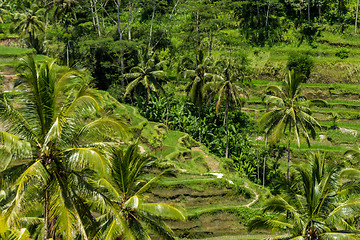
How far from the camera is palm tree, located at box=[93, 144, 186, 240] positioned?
10.7m

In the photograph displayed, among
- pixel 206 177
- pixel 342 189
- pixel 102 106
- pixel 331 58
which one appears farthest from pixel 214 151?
pixel 102 106

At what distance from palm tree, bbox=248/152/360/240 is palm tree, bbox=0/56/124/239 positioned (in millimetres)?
6203

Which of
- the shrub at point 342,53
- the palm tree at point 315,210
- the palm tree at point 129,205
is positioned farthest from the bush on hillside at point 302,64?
the palm tree at point 129,205

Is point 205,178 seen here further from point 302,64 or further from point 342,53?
point 342,53

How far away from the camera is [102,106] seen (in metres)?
10.4

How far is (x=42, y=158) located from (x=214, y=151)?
90.1 ft

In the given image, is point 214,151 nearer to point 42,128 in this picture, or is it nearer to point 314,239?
point 314,239

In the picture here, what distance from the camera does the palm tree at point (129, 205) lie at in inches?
420

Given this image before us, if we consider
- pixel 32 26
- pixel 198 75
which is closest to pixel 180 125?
pixel 198 75

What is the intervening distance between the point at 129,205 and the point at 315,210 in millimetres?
6344

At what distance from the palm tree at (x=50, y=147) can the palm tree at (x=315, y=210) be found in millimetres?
6203

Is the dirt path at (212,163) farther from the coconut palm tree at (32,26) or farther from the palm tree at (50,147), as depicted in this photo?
the coconut palm tree at (32,26)

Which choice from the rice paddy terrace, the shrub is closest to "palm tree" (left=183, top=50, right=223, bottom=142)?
the rice paddy terrace

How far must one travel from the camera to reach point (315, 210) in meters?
12.4
